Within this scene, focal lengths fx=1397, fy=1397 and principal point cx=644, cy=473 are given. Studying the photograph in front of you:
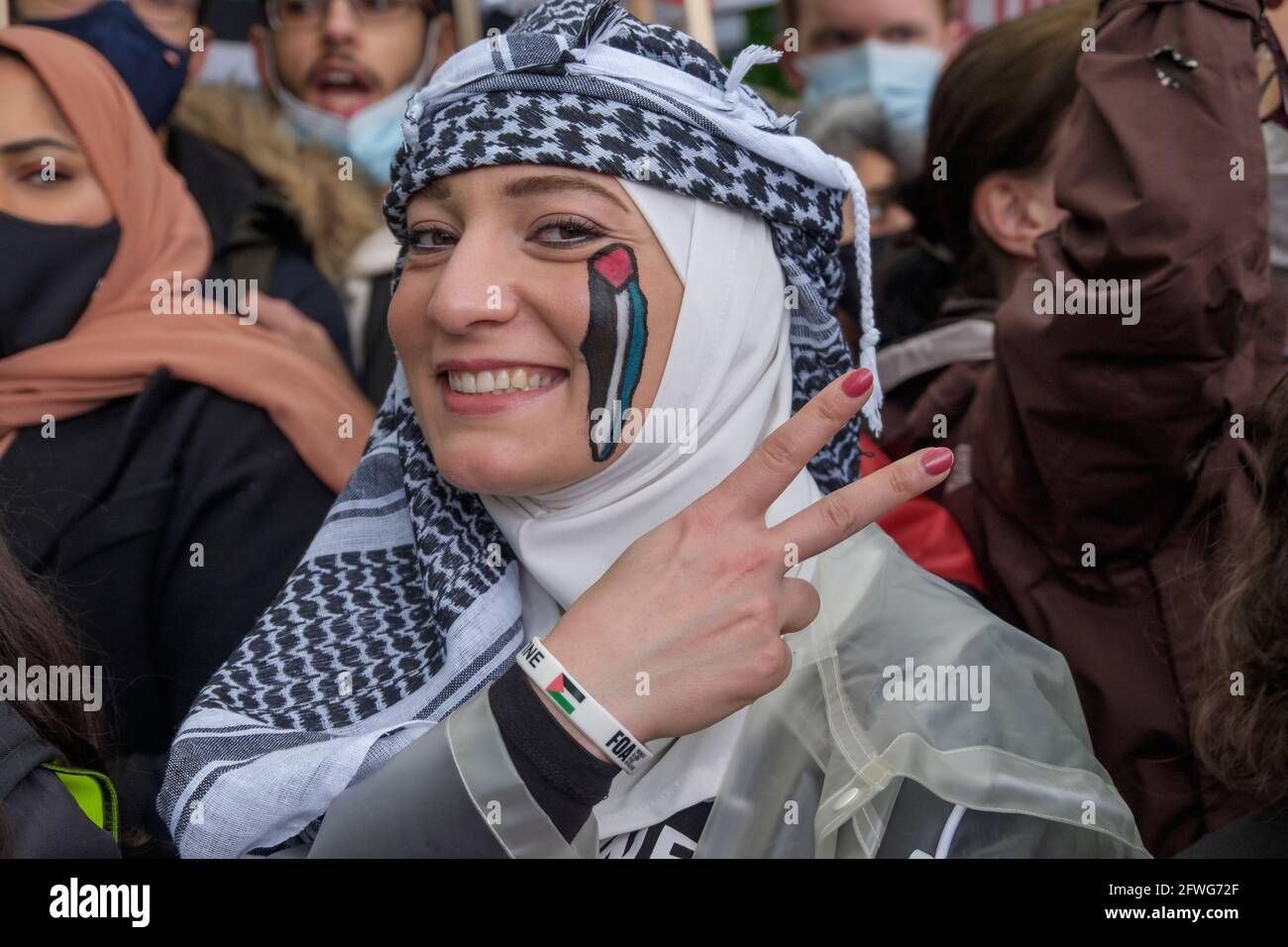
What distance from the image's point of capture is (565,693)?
5.08 feet

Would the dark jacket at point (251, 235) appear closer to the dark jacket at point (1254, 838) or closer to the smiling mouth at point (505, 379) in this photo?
the smiling mouth at point (505, 379)

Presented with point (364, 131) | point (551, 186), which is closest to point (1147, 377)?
point (551, 186)

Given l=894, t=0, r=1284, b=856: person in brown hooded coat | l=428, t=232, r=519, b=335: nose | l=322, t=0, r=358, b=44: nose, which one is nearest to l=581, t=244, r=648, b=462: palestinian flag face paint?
l=428, t=232, r=519, b=335: nose

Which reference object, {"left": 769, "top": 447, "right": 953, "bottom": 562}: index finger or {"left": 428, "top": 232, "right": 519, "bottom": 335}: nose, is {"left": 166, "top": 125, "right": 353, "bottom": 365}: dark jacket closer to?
{"left": 428, "top": 232, "right": 519, "bottom": 335}: nose

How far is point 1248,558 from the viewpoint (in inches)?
69.6

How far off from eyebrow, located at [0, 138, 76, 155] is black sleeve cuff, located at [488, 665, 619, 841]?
172 cm

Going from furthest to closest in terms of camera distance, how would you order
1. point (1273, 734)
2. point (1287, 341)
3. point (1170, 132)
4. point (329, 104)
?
1. point (329, 104)
2. point (1287, 341)
3. point (1170, 132)
4. point (1273, 734)

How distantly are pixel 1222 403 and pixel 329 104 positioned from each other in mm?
2438

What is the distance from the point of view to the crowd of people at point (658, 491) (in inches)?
63.7

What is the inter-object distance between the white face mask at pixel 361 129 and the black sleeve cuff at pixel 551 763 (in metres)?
2.32

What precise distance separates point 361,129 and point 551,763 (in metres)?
2.46
